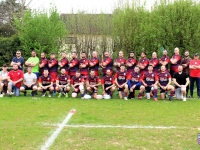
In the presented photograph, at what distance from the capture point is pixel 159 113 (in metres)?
9.08

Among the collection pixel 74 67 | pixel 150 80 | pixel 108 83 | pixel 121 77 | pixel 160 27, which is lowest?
pixel 108 83

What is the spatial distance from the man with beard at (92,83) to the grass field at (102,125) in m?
1.55

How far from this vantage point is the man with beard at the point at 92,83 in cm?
1259

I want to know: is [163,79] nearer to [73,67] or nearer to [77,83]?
[77,83]

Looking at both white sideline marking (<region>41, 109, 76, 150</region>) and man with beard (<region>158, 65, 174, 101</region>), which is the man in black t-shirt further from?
white sideline marking (<region>41, 109, 76, 150</region>)

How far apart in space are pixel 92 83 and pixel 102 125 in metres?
5.41

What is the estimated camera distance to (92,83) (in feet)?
41.9

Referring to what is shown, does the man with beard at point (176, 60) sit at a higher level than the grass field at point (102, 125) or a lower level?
higher

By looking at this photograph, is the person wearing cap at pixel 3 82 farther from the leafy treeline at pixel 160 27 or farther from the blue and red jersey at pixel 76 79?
the leafy treeline at pixel 160 27

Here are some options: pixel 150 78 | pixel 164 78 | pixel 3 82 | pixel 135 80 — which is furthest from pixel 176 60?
pixel 3 82

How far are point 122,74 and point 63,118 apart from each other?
4939mm

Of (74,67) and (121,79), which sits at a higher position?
(74,67)

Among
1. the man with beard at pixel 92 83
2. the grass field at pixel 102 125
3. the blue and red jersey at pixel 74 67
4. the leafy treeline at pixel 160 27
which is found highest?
the leafy treeline at pixel 160 27

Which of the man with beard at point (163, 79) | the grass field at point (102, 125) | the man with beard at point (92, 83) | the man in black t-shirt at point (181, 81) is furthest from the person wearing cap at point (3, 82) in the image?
the man in black t-shirt at point (181, 81)
